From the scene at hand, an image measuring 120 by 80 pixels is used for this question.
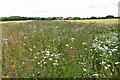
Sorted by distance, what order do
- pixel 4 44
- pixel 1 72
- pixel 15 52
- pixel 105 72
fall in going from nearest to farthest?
pixel 105 72 < pixel 1 72 < pixel 15 52 < pixel 4 44

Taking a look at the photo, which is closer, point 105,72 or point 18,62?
point 105,72

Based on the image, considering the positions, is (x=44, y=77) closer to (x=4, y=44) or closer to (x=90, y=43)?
(x=90, y=43)

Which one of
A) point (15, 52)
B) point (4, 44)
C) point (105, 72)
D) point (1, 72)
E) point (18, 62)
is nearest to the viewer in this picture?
point (105, 72)

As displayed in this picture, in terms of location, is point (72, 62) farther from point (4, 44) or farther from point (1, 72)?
point (4, 44)

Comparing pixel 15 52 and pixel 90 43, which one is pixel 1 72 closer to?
pixel 15 52

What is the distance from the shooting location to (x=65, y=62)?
23.5 ft

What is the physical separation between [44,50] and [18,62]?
123 cm

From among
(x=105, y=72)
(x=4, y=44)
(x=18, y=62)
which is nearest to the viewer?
(x=105, y=72)

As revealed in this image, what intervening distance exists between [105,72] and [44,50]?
2697 millimetres

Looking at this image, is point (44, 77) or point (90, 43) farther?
point (90, 43)

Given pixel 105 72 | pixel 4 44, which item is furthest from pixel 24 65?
pixel 4 44

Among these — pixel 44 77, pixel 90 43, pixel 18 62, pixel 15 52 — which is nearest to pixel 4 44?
pixel 15 52

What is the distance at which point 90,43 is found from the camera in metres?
9.01

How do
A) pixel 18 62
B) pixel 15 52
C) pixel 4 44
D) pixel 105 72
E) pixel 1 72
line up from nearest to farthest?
1. pixel 105 72
2. pixel 1 72
3. pixel 18 62
4. pixel 15 52
5. pixel 4 44
